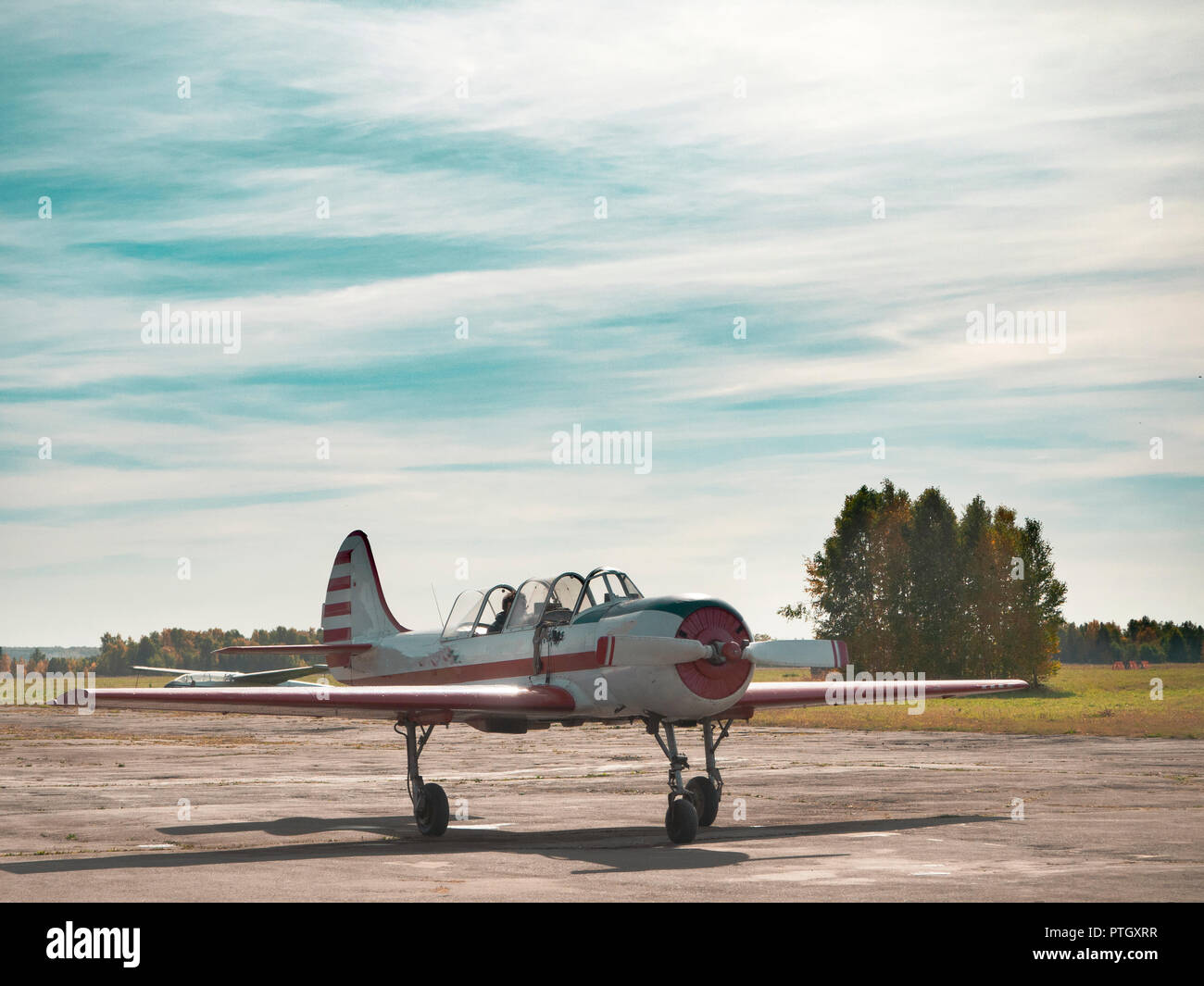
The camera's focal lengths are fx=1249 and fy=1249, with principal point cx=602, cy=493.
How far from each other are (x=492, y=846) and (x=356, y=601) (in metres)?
10.1

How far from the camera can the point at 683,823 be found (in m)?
15.8

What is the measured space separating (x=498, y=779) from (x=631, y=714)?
10352 mm

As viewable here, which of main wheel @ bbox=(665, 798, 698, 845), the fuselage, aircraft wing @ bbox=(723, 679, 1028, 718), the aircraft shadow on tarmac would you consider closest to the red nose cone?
the fuselage

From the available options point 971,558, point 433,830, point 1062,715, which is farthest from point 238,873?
point 971,558

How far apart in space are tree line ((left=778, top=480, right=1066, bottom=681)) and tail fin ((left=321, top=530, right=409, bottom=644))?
6998 centimetres

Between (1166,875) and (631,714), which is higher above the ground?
(631,714)

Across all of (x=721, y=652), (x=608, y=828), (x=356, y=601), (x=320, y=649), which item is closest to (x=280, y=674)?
(x=356, y=601)

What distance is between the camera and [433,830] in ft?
56.1

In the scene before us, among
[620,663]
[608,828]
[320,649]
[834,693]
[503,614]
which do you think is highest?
[503,614]

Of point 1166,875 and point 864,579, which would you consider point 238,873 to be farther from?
point 864,579

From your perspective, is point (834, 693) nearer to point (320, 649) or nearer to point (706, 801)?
point (706, 801)

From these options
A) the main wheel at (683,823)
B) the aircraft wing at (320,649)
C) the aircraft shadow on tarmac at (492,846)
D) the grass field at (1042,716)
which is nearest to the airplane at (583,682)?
the main wheel at (683,823)

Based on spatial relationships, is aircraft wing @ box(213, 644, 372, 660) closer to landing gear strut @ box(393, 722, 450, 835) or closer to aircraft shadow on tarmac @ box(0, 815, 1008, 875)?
aircraft shadow on tarmac @ box(0, 815, 1008, 875)

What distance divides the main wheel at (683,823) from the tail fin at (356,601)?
9437 mm
